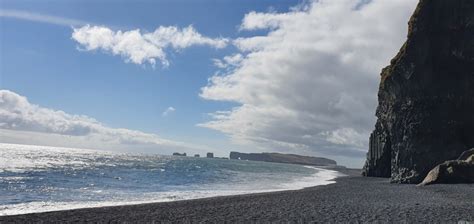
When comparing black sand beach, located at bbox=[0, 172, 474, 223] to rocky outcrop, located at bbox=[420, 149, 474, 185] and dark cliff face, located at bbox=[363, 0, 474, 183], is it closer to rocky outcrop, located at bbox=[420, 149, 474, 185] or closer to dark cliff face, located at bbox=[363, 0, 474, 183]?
rocky outcrop, located at bbox=[420, 149, 474, 185]

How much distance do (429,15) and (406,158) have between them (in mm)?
21397

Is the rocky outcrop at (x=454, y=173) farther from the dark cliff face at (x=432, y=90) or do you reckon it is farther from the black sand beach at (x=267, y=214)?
the black sand beach at (x=267, y=214)

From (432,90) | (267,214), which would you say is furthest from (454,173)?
(267,214)

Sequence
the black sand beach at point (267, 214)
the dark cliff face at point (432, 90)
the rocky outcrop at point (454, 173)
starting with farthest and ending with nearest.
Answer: the dark cliff face at point (432, 90)
the rocky outcrop at point (454, 173)
the black sand beach at point (267, 214)

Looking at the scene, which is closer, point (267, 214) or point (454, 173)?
point (267, 214)

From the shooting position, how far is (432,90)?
51.6 meters

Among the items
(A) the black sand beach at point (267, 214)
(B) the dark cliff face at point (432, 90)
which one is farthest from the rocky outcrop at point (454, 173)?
(A) the black sand beach at point (267, 214)

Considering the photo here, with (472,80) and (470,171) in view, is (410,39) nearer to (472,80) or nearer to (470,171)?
(472,80)

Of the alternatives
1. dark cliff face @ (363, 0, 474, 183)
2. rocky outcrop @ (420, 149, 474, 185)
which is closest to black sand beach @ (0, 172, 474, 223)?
rocky outcrop @ (420, 149, 474, 185)

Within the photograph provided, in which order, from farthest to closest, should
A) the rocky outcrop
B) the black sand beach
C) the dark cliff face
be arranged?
the dark cliff face → the rocky outcrop → the black sand beach

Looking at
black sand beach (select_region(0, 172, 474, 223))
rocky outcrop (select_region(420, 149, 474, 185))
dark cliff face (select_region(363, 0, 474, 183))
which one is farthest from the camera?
dark cliff face (select_region(363, 0, 474, 183))

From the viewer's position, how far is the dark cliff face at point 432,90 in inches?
1978

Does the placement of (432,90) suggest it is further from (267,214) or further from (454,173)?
(267,214)

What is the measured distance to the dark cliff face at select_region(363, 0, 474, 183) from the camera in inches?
1978
